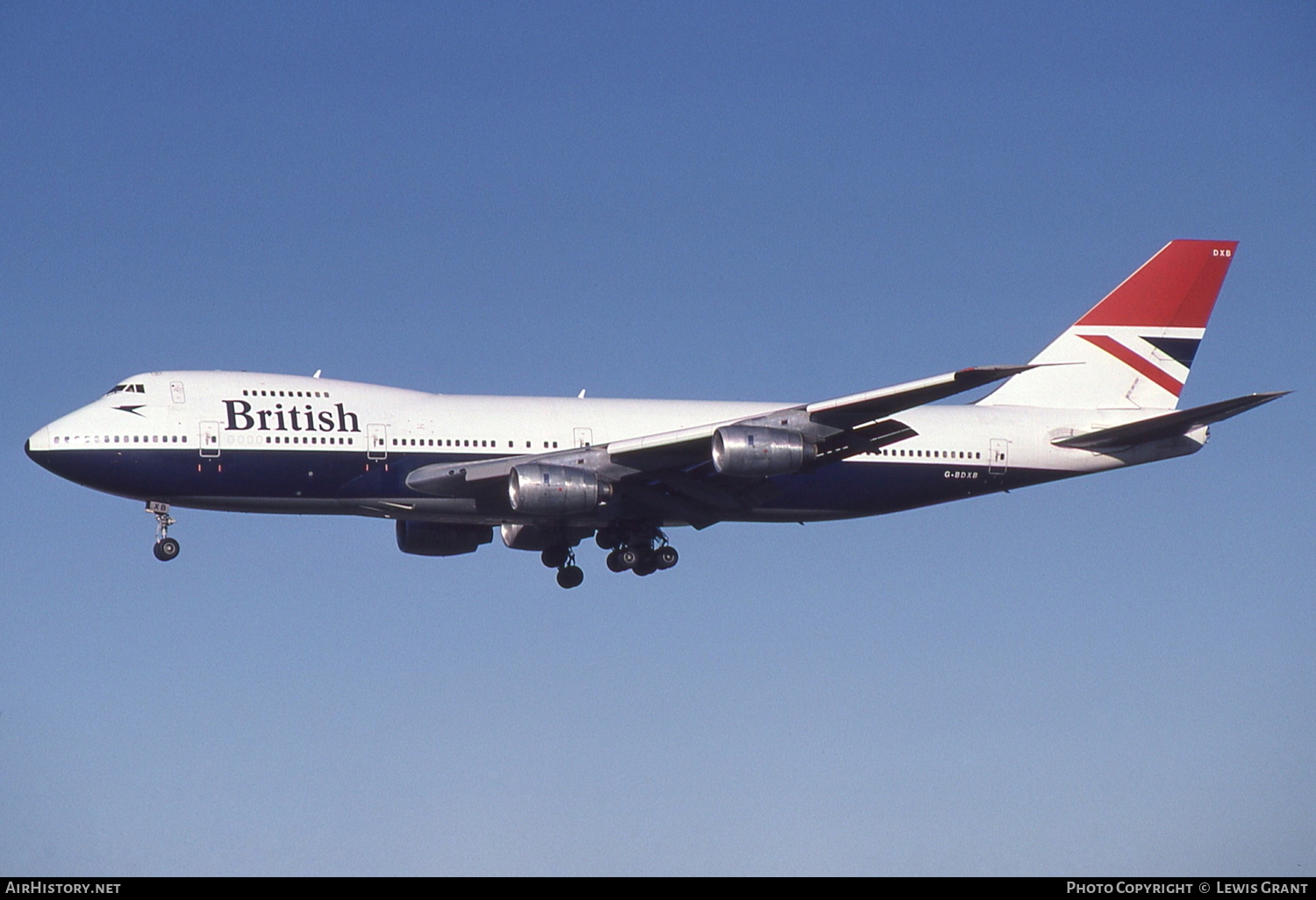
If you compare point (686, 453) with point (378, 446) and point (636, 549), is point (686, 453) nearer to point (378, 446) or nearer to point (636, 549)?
point (636, 549)

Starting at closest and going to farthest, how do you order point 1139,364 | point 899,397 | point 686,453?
point 899,397
point 686,453
point 1139,364

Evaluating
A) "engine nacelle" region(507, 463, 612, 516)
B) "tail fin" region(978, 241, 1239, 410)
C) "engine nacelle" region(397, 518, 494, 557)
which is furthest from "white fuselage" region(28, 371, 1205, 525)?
"engine nacelle" region(397, 518, 494, 557)

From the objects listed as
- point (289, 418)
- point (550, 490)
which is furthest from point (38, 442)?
point (550, 490)

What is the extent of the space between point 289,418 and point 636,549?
11.1 meters

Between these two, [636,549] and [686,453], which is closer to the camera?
[686,453]

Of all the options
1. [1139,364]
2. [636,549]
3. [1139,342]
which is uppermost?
[1139,342]

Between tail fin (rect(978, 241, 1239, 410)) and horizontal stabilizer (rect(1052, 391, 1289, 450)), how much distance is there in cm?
220

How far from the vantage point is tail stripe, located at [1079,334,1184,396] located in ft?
178

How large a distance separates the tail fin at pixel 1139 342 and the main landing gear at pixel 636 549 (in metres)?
12.7

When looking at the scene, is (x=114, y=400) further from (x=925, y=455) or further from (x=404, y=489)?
(x=925, y=455)

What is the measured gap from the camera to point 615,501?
47344 millimetres

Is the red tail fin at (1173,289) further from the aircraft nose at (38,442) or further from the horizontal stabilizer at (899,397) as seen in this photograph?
the aircraft nose at (38,442)

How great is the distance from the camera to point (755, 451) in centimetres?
4372
